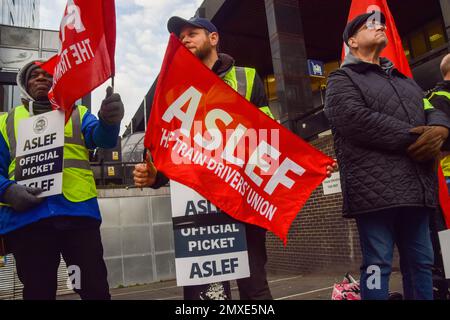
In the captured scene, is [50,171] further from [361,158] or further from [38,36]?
[38,36]

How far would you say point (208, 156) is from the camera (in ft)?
7.48

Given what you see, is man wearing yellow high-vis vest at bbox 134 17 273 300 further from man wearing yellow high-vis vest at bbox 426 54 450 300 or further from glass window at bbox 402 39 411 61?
glass window at bbox 402 39 411 61

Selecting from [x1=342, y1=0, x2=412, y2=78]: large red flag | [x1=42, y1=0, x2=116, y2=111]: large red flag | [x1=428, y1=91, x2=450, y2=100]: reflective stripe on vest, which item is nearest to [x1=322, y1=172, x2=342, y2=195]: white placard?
[x1=342, y1=0, x2=412, y2=78]: large red flag

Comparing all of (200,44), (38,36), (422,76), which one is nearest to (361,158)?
(200,44)

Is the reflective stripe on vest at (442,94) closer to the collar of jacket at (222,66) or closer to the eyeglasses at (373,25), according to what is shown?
the eyeglasses at (373,25)

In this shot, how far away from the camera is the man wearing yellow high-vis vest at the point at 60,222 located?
2.30m

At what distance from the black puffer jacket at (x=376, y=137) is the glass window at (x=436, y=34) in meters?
11.9

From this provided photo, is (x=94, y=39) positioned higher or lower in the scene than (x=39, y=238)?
higher

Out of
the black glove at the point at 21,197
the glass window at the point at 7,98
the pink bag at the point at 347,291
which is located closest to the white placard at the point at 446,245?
the pink bag at the point at 347,291

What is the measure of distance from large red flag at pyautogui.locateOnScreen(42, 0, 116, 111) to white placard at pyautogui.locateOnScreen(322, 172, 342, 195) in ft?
19.4

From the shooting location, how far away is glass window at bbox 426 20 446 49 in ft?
41.2

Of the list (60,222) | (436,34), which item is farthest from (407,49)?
(60,222)

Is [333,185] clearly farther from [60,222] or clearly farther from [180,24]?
[60,222]

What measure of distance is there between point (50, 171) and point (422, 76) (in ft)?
20.1
